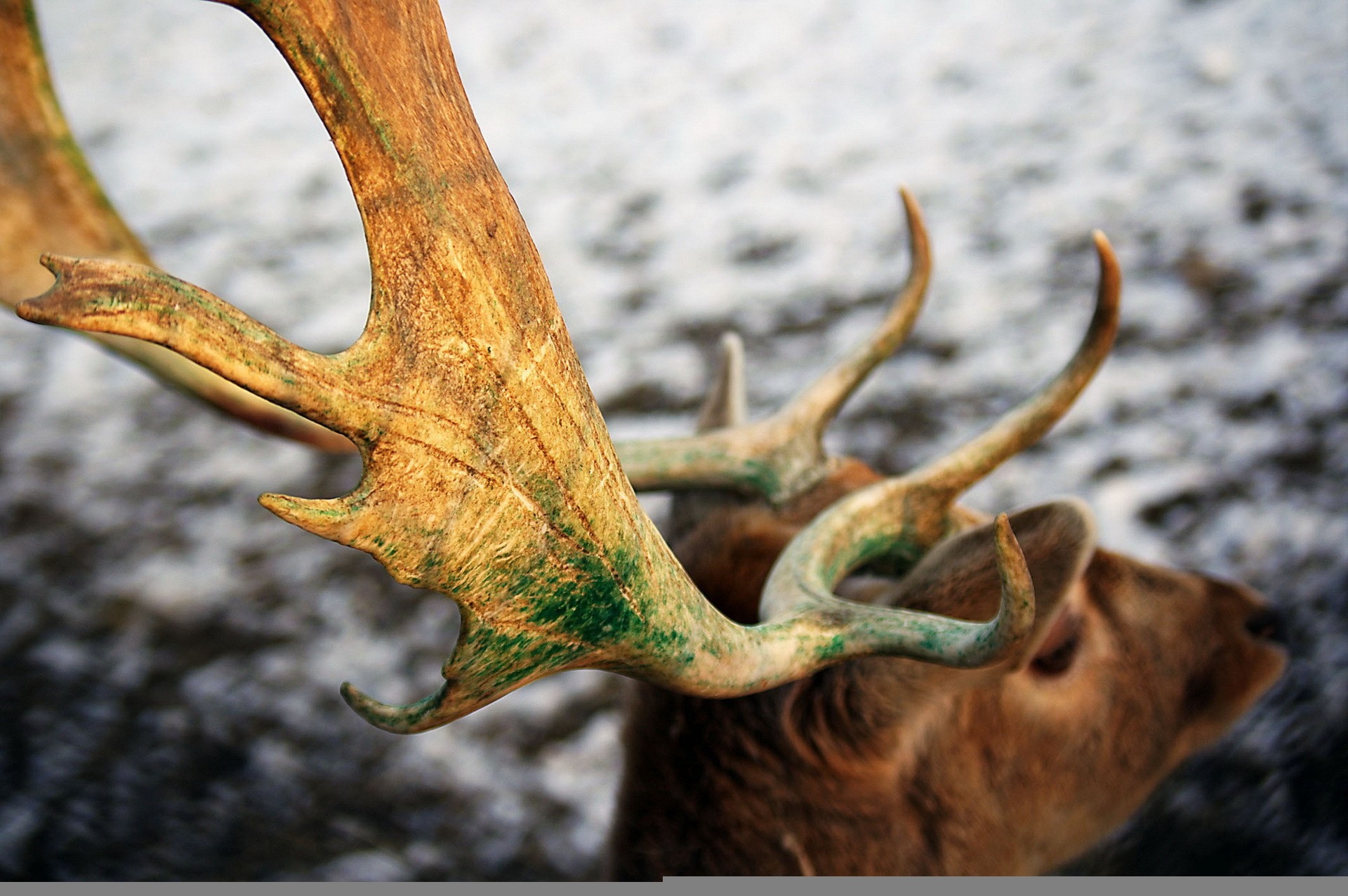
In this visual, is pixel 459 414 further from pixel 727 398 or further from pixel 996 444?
pixel 727 398

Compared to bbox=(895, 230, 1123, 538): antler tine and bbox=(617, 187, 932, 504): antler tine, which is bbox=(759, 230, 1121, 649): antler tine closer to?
bbox=(895, 230, 1123, 538): antler tine

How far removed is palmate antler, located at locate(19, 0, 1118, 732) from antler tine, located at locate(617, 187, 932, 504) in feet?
1.84

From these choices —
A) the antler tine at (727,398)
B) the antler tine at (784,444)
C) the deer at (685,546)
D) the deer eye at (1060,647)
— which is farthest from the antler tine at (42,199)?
the deer eye at (1060,647)

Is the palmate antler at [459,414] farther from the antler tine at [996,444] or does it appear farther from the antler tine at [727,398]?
the antler tine at [727,398]

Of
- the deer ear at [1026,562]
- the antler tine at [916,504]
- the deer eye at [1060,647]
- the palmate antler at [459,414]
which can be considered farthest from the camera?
the deer eye at [1060,647]

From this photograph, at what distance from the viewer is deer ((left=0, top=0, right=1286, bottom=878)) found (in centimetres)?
80

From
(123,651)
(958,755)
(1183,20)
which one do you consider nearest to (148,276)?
(958,755)

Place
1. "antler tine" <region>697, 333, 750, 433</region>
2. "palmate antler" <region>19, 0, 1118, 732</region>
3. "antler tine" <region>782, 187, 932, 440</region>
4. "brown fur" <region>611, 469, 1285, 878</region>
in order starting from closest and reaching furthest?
1. "palmate antler" <region>19, 0, 1118, 732</region>
2. "brown fur" <region>611, 469, 1285, 878</region>
3. "antler tine" <region>782, 187, 932, 440</region>
4. "antler tine" <region>697, 333, 750, 433</region>

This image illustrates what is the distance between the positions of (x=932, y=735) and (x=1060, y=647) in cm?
27

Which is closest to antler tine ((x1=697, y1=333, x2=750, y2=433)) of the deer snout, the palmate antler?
the palmate antler

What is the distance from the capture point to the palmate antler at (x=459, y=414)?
76 cm

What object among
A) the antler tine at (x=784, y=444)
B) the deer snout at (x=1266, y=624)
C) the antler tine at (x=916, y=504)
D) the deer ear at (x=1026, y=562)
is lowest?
the deer snout at (x=1266, y=624)

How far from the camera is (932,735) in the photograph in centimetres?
158

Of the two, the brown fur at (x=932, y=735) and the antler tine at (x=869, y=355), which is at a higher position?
the antler tine at (x=869, y=355)
